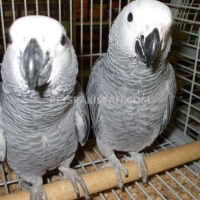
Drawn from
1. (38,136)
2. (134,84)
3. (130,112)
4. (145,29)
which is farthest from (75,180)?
(145,29)

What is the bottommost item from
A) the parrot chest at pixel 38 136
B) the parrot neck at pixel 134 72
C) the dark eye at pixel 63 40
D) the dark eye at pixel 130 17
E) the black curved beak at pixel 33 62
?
the parrot chest at pixel 38 136

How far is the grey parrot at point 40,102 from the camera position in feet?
2.54

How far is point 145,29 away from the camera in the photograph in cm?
92

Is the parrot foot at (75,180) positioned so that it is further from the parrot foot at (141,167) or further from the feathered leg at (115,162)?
the parrot foot at (141,167)

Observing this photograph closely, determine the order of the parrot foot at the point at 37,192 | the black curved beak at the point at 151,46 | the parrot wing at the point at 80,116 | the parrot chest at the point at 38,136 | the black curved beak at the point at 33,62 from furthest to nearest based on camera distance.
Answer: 1. the parrot wing at the point at 80,116
2. the parrot foot at the point at 37,192
3. the parrot chest at the point at 38,136
4. the black curved beak at the point at 151,46
5. the black curved beak at the point at 33,62

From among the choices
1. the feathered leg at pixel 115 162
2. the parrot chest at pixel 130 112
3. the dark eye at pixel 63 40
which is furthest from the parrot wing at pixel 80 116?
the dark eye at pixel 63 40

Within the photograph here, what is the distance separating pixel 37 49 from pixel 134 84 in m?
0.55

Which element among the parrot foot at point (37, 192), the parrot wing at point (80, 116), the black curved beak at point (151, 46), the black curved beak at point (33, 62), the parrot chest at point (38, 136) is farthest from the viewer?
the parrot wing at point (80, 116)

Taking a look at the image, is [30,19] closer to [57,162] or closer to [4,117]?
[4,117]

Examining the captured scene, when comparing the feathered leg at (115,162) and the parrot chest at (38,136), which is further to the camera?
the feathered leg at (115,162)

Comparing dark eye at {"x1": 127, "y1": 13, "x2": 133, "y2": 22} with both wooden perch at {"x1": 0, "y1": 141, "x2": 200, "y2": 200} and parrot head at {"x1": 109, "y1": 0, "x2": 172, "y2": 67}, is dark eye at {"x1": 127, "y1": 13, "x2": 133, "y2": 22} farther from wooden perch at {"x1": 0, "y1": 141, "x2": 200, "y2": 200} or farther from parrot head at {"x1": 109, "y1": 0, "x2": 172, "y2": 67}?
wooden perch at {"x1": 0, "y1": 141, "x2": 200, "y2": 200}

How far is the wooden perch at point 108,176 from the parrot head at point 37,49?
0.54 m

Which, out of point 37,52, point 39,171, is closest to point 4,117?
point 39,171

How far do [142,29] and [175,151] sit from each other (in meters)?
0.73
